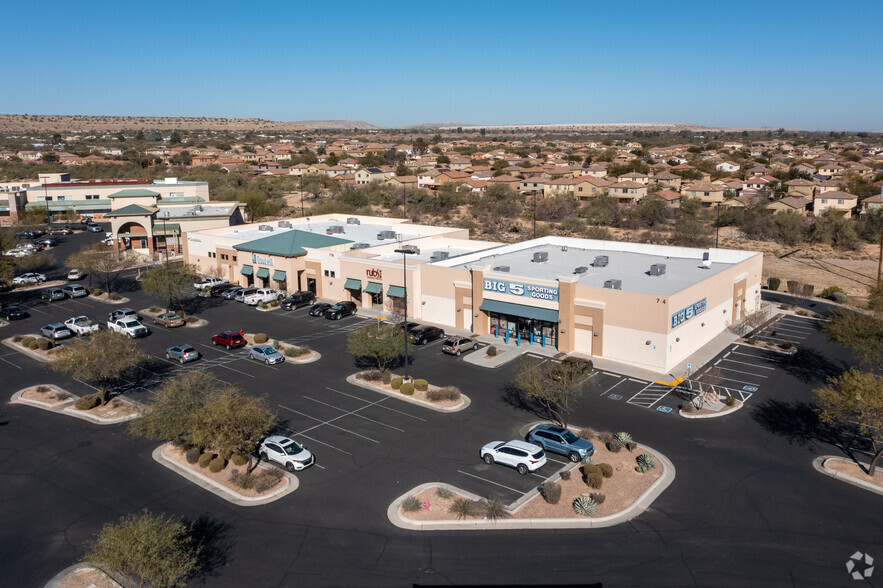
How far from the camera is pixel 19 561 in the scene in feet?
66.7

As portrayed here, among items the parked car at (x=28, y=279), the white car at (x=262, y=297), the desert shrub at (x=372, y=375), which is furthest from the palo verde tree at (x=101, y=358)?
the parked car at (x=28, y=279)

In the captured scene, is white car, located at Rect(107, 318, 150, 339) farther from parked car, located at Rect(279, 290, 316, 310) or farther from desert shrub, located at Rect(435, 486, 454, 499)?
desert shrub, located at Rect(435, 486, 454, 499)

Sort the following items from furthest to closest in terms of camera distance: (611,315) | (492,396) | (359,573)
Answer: (611,315) → (492,396) → (359,573)

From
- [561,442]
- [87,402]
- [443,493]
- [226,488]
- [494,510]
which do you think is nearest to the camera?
[494,510]

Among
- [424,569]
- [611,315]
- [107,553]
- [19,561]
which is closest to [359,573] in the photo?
[424,569]

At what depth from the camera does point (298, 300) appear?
53.4 metres

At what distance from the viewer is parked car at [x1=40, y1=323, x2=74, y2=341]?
4509 cm

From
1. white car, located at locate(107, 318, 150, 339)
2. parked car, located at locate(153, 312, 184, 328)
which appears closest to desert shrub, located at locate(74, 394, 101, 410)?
white car, located at locate(107, 318, 150, 339)

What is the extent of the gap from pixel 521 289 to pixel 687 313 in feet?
34.0

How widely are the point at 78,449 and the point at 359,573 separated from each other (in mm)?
16075

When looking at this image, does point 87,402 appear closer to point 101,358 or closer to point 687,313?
point 101,358

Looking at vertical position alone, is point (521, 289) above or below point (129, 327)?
above

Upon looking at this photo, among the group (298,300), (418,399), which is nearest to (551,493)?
(418,399)

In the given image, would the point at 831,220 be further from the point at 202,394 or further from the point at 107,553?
the point at 107,553
